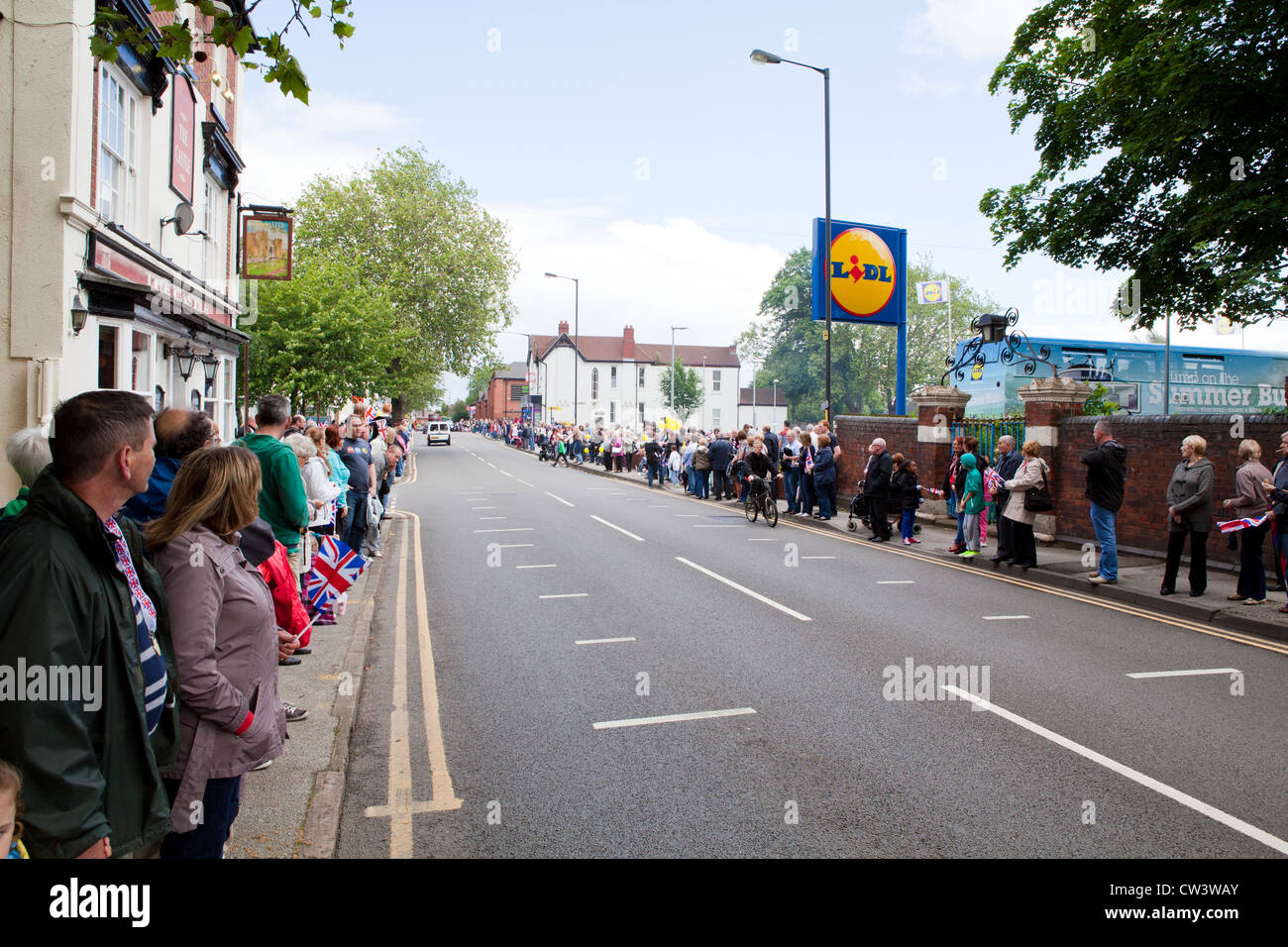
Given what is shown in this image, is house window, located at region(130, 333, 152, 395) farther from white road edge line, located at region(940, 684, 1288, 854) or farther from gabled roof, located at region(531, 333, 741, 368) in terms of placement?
gabled roof, located at region(531, 333, 741, 368)

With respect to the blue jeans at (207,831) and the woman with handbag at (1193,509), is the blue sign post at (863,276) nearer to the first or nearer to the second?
the woman with handbag at (1193,509)

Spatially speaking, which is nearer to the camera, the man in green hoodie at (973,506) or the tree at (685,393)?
the man in green hoodie at (973,506)

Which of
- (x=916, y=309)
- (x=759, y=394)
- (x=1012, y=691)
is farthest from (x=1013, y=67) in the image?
(x=759, y=394)

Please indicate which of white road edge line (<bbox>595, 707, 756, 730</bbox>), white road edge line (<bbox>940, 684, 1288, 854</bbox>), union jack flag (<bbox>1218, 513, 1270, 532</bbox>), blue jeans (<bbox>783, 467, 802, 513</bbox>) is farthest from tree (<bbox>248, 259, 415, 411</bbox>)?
white road edge line (<bbox>940, 684, 1288, 854</bbox>)

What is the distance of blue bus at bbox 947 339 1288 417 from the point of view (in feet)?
70.0

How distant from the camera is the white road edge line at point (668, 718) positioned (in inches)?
221

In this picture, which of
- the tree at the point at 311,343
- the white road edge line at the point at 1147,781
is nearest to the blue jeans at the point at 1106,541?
the white road edge line at the point at 1147,781

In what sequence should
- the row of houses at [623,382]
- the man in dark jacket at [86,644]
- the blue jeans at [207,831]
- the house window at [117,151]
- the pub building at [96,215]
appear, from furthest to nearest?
the row of houses at [623,382]
the house window at [117,151]
the pub building at [96,215]
the blue jeans at [207,831]
the man in dark jacket at [86,644]

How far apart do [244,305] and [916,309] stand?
229 ft

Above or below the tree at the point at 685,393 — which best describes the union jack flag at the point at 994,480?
below

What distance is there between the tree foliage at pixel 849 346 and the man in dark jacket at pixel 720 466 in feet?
172

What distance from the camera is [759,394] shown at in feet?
354

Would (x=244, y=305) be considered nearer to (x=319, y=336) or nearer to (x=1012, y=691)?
(x=319, y=336)

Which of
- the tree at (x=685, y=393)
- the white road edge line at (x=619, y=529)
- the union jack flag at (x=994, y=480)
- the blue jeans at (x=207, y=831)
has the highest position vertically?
the tree at (x=685, y=393)
